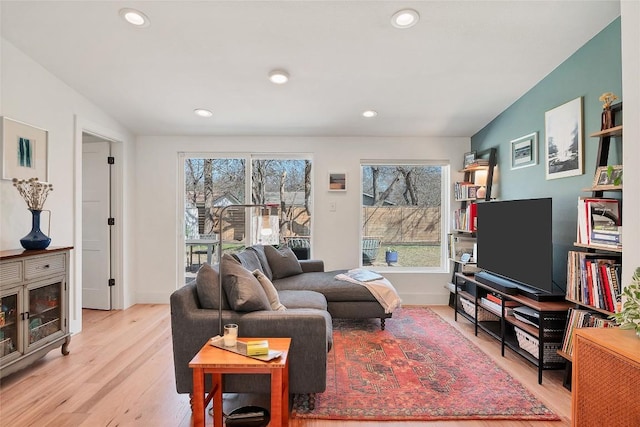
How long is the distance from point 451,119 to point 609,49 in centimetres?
170

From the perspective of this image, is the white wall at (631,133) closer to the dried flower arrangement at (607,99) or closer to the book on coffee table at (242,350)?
the dried flower arrangement at (607,99)

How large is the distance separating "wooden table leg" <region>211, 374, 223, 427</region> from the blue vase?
1.89 metres

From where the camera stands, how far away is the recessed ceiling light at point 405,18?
231 cm

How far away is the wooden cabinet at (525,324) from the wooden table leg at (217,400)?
7.27 ft

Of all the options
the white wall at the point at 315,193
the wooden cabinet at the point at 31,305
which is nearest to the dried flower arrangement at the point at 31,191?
the wooden cabinet at the point at 31,305

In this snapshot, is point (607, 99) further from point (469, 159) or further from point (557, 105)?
point (469, 159)

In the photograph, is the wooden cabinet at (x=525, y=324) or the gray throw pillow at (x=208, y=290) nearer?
the gray throw pillow at (x=208, y=290)

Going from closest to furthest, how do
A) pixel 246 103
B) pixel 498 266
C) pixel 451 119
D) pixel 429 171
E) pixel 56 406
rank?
pixel 56 406, pixel 498 266, pixel 246 103, pixel 451 119, pixel 429 171

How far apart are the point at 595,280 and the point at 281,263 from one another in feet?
9.38

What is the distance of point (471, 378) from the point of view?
8.09 ft

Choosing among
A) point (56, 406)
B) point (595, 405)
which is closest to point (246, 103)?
point (56, 406)

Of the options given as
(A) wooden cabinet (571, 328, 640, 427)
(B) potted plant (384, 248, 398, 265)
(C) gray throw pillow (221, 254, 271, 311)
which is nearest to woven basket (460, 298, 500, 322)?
(B) potted plant (384, 248, 398, 265)

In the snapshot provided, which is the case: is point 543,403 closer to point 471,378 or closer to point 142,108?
point 471,378

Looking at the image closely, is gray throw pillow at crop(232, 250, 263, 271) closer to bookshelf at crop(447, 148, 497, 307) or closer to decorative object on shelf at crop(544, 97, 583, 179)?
bookshelf at crop(447, 148, 497, 307)
